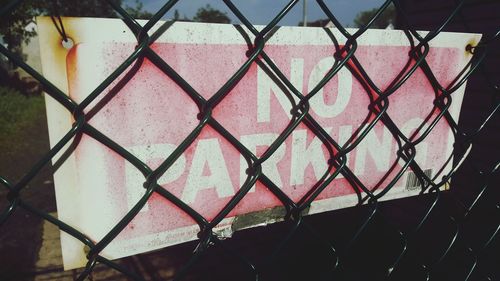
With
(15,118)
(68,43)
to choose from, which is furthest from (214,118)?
(15,118)

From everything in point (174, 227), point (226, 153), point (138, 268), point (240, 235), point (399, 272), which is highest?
point (240, 235)

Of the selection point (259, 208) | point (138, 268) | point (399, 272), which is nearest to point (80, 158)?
point (259, 208)

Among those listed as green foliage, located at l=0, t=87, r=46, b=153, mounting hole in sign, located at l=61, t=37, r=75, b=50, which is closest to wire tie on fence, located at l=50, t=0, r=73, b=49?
mounting hole in sign, located at l=61, t=37, r=75, b=50

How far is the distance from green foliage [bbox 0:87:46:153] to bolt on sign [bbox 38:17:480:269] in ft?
25.5

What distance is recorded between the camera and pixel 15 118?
375 inches

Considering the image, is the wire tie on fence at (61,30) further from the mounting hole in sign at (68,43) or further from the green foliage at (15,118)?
the green foliage at (15,118)

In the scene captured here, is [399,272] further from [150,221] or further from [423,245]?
[150,221]

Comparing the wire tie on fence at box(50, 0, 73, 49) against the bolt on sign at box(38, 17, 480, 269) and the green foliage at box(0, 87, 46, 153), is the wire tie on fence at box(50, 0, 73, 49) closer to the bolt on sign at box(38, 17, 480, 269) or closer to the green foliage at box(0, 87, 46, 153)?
the bolt on sign at box(38, 17, 480, 269)

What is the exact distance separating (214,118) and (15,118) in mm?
11209

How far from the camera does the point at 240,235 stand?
3.65 meters

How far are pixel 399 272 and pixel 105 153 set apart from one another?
3.06 meters

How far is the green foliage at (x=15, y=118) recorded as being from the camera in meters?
7.47

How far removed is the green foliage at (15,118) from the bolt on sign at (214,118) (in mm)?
7777

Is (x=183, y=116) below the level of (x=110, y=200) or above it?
above
